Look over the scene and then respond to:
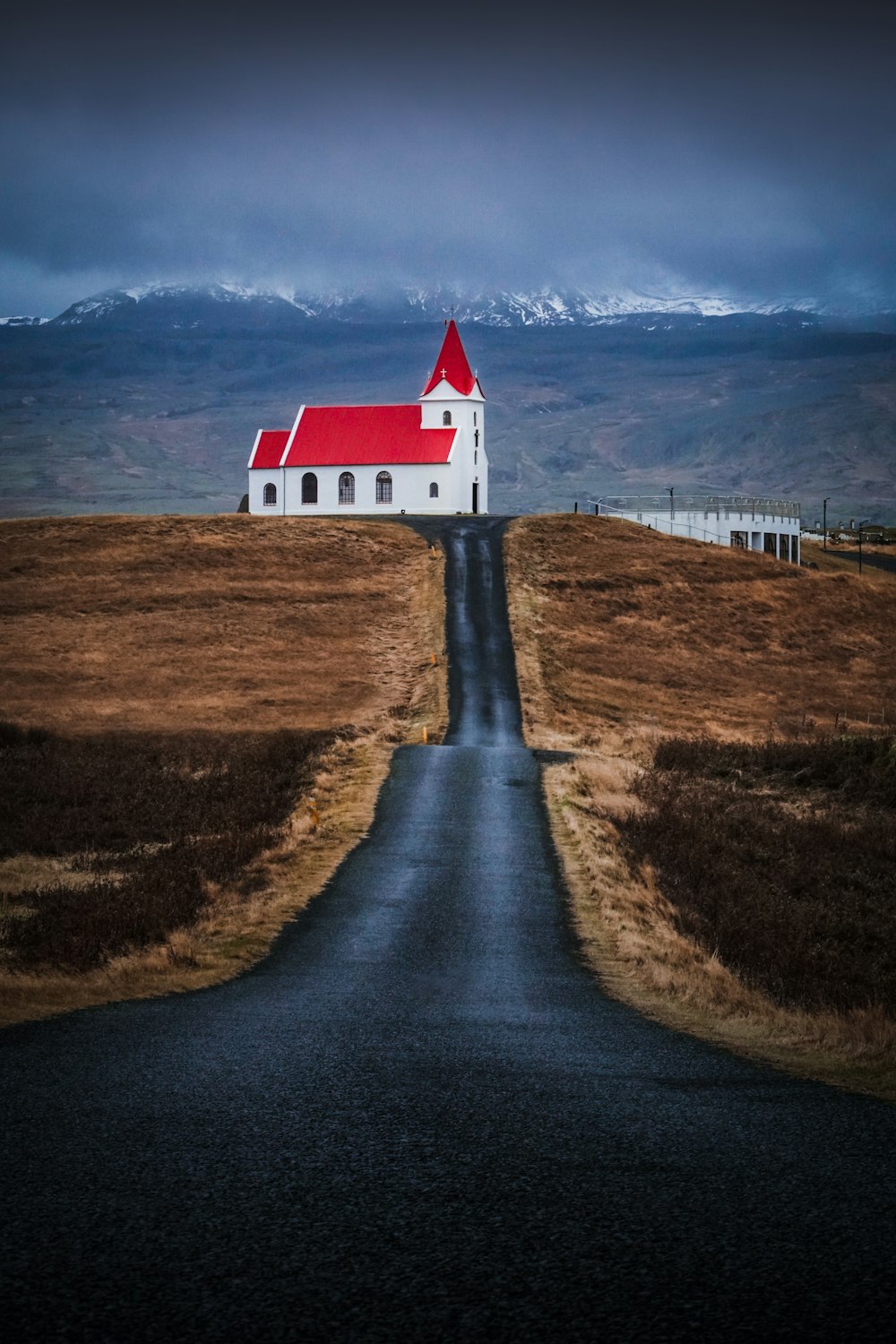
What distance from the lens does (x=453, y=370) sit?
94188 mm

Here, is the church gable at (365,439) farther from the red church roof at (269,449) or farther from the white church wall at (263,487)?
the red church roof at (269,449)

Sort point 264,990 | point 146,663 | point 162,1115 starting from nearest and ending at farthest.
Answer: point 162,1115 < point 264,990 < point 146,663

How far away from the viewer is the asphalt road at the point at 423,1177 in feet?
18.6

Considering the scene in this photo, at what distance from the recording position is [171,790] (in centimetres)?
2942

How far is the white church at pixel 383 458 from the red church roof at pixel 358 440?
0.21 ft

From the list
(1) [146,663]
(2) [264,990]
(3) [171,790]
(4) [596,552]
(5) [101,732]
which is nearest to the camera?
(2) [264,990]

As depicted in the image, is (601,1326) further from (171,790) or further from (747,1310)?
(171,790)

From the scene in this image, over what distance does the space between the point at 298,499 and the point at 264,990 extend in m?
80.1

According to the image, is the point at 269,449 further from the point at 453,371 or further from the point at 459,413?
the point at 453,371

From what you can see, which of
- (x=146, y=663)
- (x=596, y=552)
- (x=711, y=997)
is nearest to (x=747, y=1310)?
(x=711, y=997)

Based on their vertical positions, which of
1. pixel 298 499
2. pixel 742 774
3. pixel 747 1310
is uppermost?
pixel 298 499

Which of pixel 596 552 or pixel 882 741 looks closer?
pixel 882 741

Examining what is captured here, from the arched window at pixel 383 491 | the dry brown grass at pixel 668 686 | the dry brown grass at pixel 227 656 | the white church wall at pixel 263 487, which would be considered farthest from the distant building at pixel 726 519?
the white church wall at pixel 263 487

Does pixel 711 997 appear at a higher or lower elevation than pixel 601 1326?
lower
